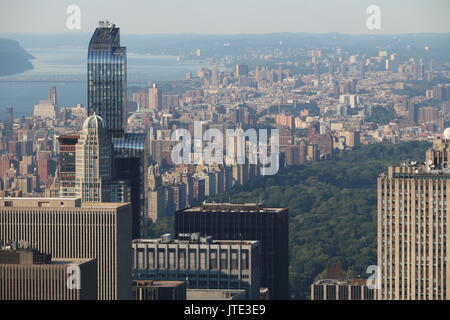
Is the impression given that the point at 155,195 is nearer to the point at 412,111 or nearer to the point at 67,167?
the point at 67,167

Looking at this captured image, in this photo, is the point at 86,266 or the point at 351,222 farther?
the point at 351,222

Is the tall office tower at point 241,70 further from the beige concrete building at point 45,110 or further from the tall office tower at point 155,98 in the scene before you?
the beige concrete building at point 45,110

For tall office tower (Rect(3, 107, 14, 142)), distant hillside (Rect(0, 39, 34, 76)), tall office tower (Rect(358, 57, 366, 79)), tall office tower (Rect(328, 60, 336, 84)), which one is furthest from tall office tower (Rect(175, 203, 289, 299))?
tall office tower (Rect(358, 57, 366, 79))

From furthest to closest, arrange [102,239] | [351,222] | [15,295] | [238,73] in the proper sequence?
1. [238,73]
2. [351,222]
3. [102,239]
4. [15,295]

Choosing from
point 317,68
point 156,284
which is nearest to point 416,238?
point 156,284

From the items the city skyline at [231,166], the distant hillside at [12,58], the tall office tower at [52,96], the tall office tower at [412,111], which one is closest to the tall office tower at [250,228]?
the city skyline at [231,166]

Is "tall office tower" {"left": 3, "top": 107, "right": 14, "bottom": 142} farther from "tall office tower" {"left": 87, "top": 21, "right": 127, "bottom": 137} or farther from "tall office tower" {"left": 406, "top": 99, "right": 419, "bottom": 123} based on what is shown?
"tall office tower" {"left": 406, "top": 99, "right": 419, "bottom": 123}
